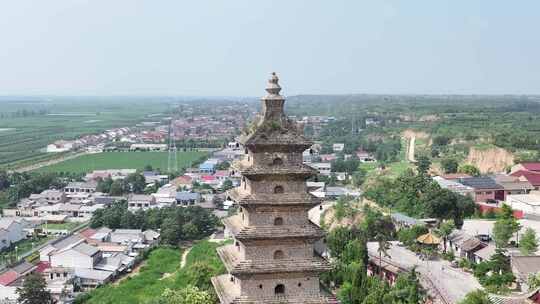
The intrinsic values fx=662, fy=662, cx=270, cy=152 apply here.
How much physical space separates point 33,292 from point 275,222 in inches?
1087

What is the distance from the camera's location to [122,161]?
120375mm

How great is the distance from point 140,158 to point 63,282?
79.2m

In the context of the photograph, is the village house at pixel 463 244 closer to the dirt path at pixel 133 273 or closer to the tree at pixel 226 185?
the dirt path at pixel 133 273

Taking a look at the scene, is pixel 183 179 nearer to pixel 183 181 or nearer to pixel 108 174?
pixel 183 181

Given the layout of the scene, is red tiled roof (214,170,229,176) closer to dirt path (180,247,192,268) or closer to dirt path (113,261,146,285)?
dirt path (180,247,192,268)

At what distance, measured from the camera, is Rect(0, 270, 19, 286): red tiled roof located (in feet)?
148

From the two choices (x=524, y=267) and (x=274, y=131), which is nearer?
(x=274, y=131)

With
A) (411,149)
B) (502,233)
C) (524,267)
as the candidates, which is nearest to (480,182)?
(502,233)

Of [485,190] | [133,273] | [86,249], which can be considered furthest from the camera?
[485,190]

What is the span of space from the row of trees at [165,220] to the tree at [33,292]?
Result: 20.2m

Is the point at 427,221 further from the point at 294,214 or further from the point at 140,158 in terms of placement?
the point at 140,158

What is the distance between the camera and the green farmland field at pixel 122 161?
363 ft

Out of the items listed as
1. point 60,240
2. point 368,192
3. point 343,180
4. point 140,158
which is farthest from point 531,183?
point 140,158

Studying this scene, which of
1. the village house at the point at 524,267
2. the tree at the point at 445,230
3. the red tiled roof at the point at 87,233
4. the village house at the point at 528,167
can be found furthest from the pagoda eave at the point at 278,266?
the village house at the point at 528,167
